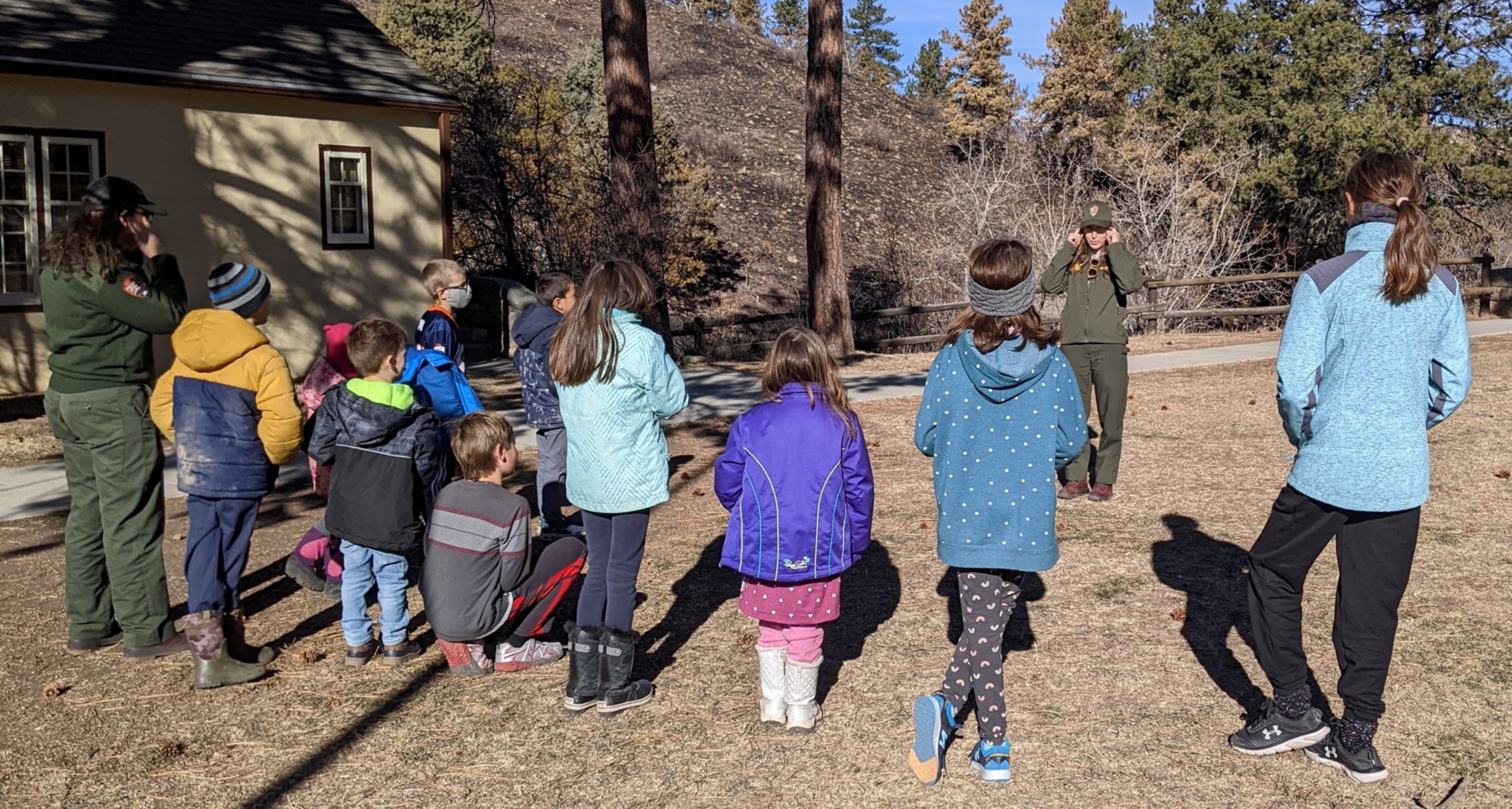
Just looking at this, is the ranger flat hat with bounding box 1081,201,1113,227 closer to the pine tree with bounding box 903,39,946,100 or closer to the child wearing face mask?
the child wearing face mask

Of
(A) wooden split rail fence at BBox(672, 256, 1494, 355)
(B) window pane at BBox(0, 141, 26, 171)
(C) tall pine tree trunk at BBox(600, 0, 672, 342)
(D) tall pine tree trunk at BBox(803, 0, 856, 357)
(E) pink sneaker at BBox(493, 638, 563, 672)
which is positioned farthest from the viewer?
(A) wooden split rail fence at BBox(672, 256, 1494, 355)

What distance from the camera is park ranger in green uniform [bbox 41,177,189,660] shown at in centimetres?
505

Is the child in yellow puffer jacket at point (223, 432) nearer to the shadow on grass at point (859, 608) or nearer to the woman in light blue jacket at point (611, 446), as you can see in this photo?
the woman in light blue jacket at point (611, 446)

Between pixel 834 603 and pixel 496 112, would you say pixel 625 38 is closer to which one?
pixel 496 112

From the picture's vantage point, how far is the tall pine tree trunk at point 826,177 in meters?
17.2

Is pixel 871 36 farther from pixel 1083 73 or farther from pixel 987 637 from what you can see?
pixel 987 637

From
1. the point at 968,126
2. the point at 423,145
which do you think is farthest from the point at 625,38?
the point at 968,126

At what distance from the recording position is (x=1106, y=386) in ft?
26.8

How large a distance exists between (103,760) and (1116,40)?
43.6 meters

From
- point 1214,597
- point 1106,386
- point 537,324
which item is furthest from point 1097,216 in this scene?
point 537,324

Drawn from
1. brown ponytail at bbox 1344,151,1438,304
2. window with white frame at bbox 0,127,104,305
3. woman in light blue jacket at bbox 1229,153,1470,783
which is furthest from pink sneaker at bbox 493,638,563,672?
window with white frame at bbox 0,127,104,305

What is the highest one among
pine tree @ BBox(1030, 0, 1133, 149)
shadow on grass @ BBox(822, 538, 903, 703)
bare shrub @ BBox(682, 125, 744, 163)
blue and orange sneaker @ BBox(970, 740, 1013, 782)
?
pine tree @ BBox(1030, 0, 1133, 149)

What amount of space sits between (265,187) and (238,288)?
11.1m

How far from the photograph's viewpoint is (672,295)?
27.4 m
